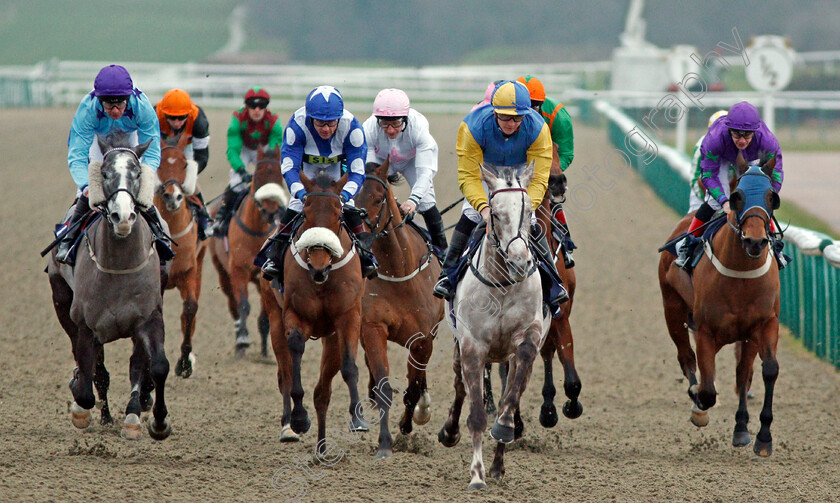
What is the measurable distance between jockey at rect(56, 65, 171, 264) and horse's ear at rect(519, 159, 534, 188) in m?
2.22

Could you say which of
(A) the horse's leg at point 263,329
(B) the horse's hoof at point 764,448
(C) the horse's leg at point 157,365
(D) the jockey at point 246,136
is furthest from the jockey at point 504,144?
(D) the jockey at point 246,136

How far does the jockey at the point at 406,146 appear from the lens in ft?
24.9

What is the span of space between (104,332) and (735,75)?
4105 centimetres

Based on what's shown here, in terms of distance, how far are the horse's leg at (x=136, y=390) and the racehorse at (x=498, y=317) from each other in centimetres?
200

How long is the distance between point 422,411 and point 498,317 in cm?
148

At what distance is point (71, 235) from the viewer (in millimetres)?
7102

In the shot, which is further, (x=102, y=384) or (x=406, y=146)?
(x=406, y=146)

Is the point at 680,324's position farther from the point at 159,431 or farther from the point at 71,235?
the point at 71,235

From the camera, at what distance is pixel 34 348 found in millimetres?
10125

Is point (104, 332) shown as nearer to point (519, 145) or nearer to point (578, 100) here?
point (519, 145)

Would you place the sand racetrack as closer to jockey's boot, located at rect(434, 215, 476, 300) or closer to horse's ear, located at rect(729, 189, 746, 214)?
jockey's boot, located at rect(434, 215, 476, 300)

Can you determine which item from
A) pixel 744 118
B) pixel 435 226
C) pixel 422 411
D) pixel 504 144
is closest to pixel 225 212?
pixel 435 226

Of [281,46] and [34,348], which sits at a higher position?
[281,46]

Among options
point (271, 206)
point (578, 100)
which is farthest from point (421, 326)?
point (578, 100)
